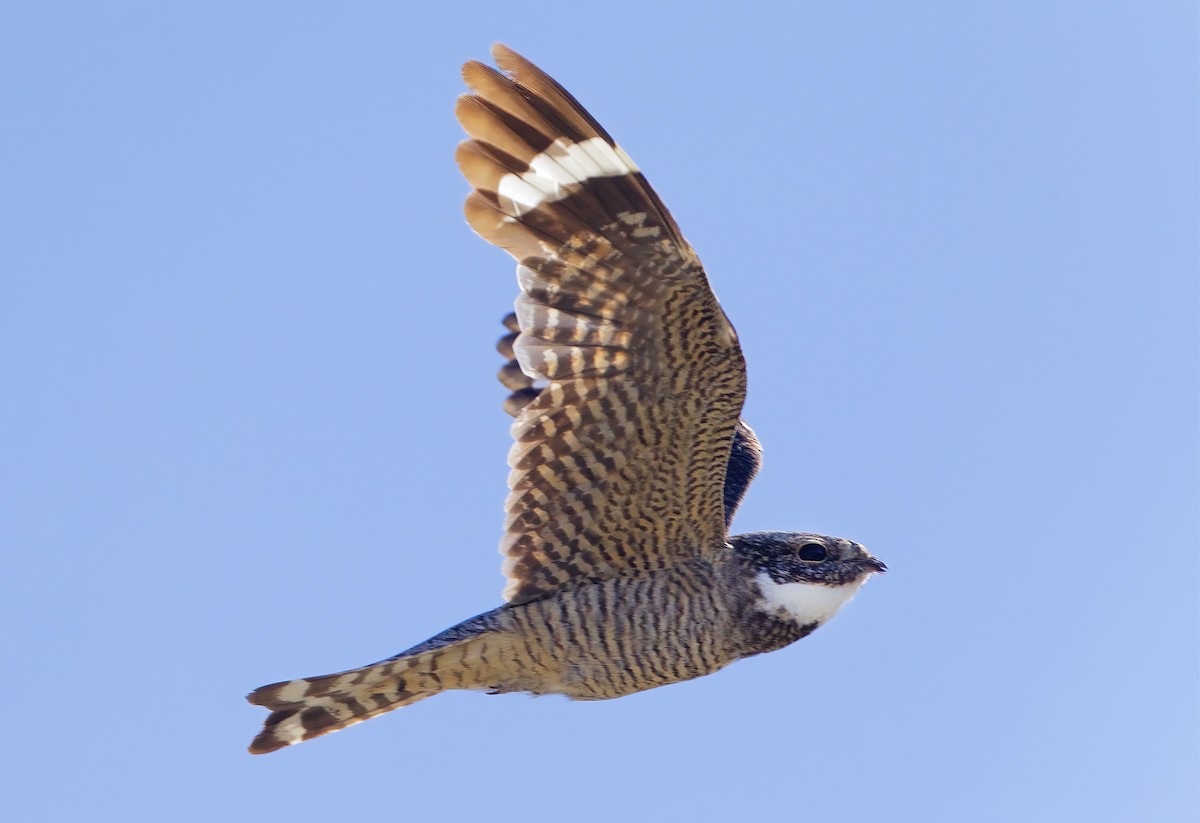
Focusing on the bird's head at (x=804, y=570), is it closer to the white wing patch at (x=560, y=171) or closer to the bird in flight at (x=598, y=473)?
the bird in flight at (x=598, y=473)

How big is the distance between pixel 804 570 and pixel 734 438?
0.83 meters

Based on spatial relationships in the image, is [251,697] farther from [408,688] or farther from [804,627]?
[804,627]

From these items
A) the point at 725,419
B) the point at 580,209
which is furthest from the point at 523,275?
the point at 725,419

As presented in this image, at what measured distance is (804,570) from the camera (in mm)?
6895

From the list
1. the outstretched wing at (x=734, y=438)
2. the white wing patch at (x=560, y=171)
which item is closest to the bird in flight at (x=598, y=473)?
the white wing patch at (x=560, y=171)

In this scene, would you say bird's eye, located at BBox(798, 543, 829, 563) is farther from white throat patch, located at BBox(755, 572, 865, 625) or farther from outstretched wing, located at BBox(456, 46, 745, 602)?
outstretched wing, located at BBox(456, 46, 745, 602)

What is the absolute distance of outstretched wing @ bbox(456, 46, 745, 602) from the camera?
6.04m

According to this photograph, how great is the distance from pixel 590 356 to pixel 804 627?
152cm

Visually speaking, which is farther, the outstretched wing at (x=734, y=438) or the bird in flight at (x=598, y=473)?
the outstretched wing at (x=734, y=438)

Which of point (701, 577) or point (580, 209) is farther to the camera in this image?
point (701, 577)

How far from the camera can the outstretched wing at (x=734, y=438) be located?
7566 mm

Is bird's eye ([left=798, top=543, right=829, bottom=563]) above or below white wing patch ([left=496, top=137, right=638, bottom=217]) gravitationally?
below

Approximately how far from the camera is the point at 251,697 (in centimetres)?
663

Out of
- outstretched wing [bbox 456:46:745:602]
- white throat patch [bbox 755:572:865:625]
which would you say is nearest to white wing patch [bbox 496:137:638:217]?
outstretched wing [bbox 456:46:745:602]
